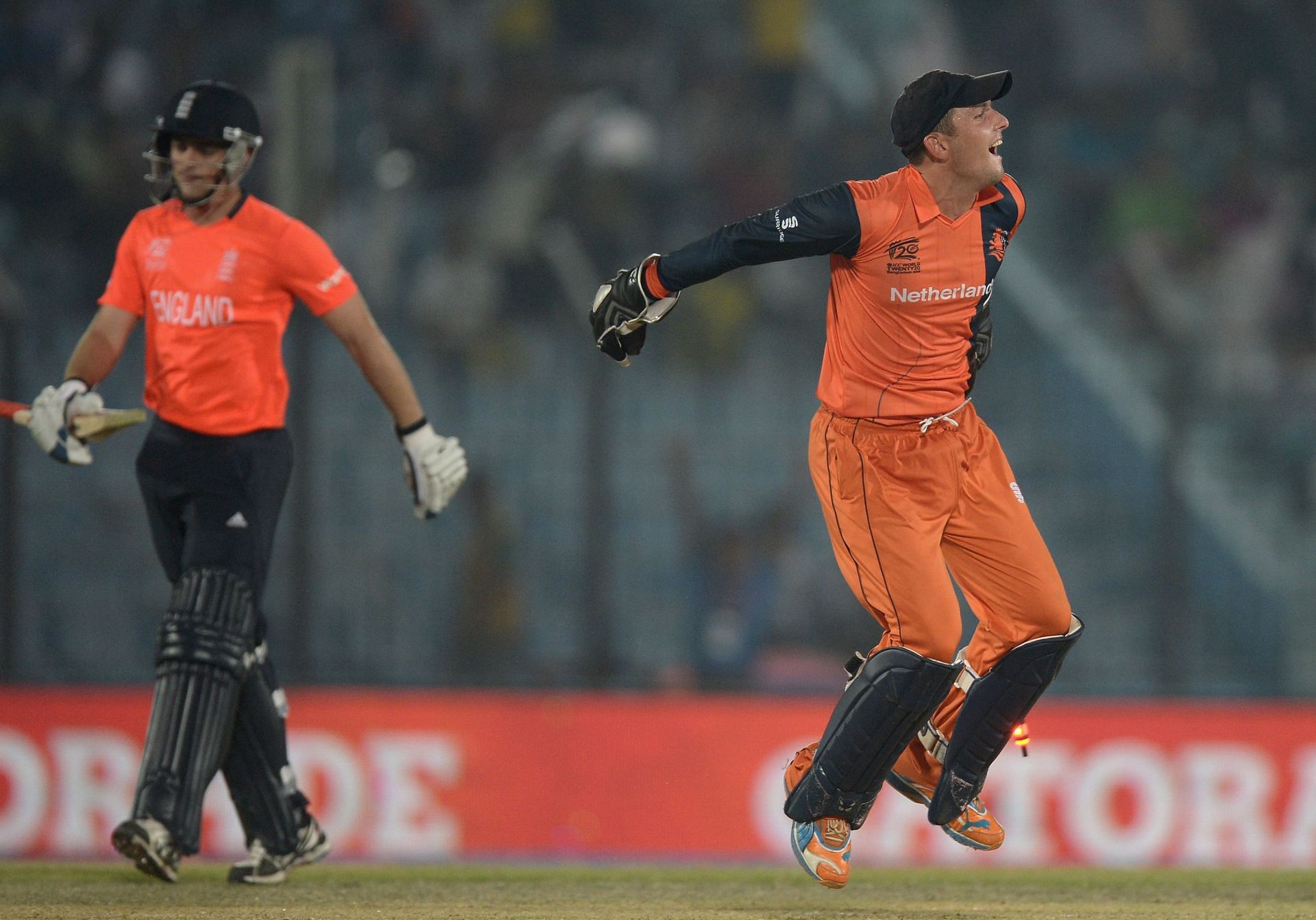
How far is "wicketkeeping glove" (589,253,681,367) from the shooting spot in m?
3.98

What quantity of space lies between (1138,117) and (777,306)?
239 centimetres

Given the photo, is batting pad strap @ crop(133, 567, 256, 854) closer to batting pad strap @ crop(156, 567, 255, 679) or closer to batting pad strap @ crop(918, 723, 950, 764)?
batting pad strap @ crop(156, 567, 255, 679)

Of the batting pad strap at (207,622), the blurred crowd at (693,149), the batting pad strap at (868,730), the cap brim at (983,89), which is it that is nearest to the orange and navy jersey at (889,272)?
the cap brim at (983,89)

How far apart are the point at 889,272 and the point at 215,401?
5.38 feet

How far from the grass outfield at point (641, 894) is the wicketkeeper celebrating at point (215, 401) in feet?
0.84

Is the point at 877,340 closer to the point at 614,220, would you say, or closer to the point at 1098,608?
the point at 1098,608

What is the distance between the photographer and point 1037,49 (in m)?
9.90

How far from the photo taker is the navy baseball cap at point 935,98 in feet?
13.1

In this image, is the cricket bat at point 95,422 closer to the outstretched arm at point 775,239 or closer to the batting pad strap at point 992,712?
the outstretched arm at point 775,239

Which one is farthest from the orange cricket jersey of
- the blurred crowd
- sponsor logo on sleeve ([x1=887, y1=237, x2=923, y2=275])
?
the blurred crowd

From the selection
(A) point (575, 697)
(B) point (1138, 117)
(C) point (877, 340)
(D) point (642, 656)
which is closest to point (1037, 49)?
(B) point (1138, 117)

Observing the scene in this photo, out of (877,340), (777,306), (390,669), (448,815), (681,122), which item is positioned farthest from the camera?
(681,122)

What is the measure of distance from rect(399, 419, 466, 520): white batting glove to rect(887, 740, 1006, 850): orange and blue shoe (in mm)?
1264

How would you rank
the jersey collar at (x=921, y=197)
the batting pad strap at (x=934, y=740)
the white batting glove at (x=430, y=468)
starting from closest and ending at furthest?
the jersey collar at (x=921, y=197), the batting pad strap at (x=934, y=740), the white batting glove at (x=430, y=468)
